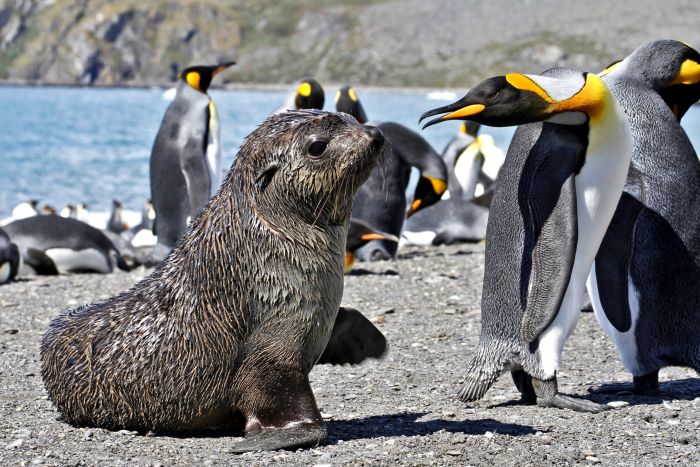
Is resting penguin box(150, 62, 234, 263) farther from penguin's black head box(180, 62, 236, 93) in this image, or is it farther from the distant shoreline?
the distant shoreline

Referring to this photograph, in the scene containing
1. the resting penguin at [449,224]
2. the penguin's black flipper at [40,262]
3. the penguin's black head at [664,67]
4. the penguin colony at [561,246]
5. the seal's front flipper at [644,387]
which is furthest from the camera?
the resting penguin at [449,224]

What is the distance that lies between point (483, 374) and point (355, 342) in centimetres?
68

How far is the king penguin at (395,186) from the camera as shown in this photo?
10734mm

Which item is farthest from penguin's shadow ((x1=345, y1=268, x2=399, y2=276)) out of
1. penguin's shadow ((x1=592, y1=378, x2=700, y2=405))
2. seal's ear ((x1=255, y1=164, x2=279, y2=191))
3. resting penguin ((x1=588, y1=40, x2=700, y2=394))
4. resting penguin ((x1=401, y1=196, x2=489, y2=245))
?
seal's ear ((x1=255, y1=164, x2=279, y2=191))

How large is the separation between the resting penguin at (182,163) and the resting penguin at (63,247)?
826 millimetres

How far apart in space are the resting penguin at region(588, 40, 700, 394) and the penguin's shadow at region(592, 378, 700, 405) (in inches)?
2.9

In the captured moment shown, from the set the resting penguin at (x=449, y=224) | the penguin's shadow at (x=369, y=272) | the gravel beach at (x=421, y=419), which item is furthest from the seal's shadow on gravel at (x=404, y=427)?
the resting penguin at (x=449, y=224)

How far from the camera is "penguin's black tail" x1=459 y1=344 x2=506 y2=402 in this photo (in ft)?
17.1

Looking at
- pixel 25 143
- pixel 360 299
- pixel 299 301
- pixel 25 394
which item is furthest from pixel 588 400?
pixel 25 143

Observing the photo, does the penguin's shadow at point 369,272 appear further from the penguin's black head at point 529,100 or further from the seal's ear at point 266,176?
the seal's ear at point 266,176

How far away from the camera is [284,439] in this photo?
4.20 metres

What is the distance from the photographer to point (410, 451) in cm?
425

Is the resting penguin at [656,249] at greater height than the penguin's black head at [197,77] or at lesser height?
lesser

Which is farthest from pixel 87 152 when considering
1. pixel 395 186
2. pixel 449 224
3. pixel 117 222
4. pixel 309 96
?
pixel 395 186
